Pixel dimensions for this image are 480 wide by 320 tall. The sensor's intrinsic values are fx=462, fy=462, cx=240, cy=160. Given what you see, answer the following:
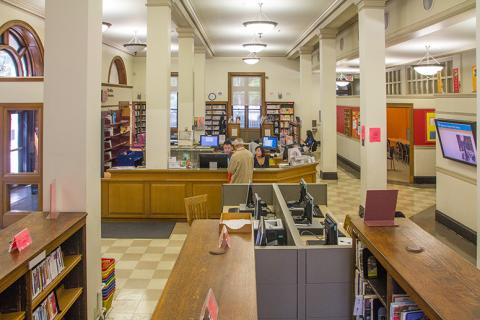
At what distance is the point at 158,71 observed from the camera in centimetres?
851

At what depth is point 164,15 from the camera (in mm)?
8523

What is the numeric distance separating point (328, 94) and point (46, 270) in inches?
431

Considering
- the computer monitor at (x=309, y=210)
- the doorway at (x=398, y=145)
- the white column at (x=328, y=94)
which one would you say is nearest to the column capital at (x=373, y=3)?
the white column at (x=328, y=94)

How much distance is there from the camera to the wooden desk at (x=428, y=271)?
231cm

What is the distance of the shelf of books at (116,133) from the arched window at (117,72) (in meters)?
2.81

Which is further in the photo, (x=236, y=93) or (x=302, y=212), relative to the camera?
(x=236, y=93)

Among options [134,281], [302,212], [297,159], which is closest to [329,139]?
[297,159]

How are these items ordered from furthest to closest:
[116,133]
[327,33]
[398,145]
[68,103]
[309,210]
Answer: [398,145]
[116,133]
[327,33]
[309,210]
[68,103]

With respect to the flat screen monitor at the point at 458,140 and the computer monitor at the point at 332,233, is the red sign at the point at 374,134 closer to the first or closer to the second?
the flat screen monitor at the point at 458,140

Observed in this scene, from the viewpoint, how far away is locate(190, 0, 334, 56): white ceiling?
10328 mm

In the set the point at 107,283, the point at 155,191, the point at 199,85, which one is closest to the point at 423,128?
the point at 199,85

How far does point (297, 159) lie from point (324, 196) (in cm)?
363

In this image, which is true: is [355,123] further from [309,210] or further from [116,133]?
[309,210]

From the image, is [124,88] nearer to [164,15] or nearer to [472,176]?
[164,15]
